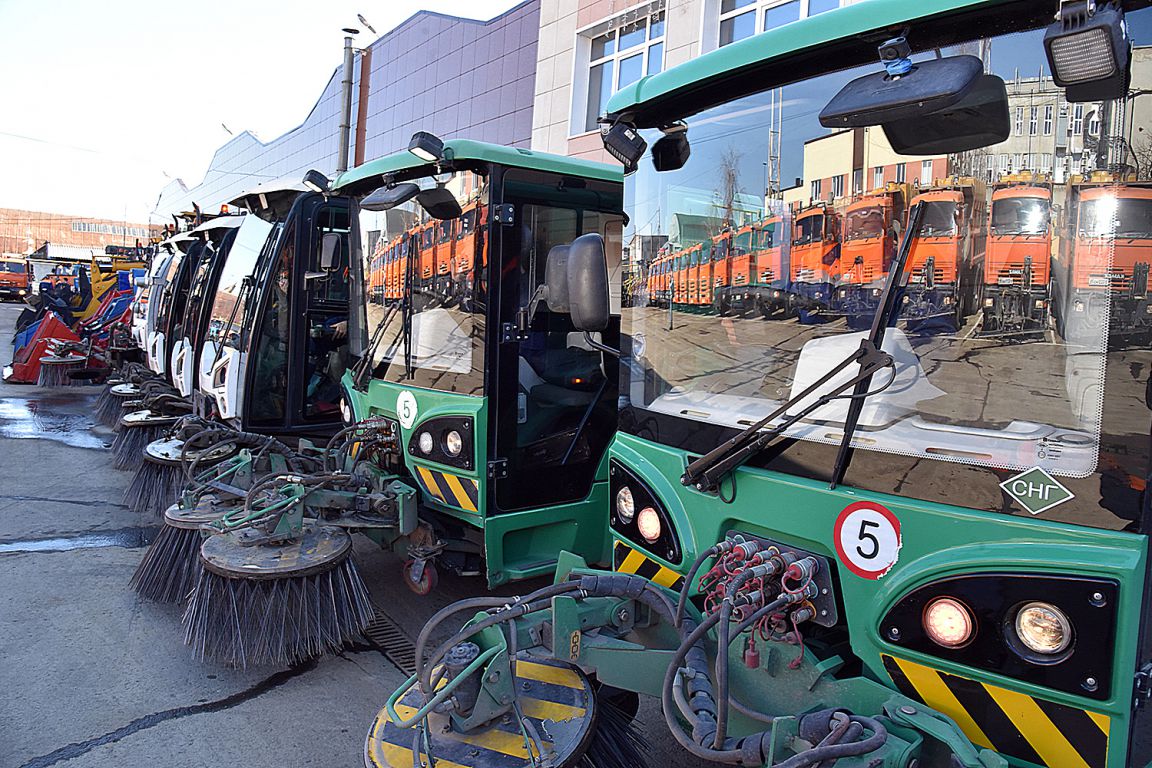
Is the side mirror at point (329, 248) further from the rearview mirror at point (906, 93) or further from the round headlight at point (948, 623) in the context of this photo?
the round headlight at point (948, 623)

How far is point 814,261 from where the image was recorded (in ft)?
7.29

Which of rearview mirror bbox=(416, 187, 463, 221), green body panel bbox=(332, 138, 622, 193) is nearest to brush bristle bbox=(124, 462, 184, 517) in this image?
green body panel bbox=(332, 138, 622, 193)

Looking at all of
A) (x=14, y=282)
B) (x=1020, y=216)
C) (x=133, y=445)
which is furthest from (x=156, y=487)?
(x=14, y=282)

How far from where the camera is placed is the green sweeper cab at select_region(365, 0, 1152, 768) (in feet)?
5.40

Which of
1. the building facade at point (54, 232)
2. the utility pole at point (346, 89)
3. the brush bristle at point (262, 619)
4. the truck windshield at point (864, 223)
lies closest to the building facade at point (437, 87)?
the utility pole at point (346, 89)

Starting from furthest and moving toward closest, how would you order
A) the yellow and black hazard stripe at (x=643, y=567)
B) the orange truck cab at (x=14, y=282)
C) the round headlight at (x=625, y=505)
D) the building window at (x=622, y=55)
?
the orange truck cab at (x=14, y=282) < the building window at (x=622, y=55) < the round headlight at (x=625, y=505) < the yellow and black hazard stripe at (x=643, y=567)

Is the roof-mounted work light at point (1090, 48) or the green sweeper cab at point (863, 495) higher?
the roof-mounted work light at point (1090, 48)

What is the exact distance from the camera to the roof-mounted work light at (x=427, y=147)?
3.63 meters

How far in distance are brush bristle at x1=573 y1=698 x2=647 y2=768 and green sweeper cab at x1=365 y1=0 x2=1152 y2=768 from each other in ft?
0.36

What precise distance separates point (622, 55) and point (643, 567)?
11.0 meters

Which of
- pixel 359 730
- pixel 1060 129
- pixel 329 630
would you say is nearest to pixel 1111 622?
pixel 1060 129

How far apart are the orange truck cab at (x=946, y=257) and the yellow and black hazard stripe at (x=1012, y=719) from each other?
84 cm

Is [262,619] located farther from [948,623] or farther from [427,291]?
[948,623]

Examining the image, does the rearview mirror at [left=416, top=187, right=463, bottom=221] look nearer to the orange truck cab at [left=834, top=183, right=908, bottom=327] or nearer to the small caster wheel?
the small caster wheel
